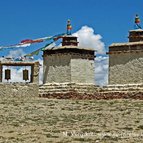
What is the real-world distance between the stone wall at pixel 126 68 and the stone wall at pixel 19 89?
684 cm

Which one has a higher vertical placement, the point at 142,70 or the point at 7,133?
the point at 142,70

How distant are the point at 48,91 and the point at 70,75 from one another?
8.18 ft

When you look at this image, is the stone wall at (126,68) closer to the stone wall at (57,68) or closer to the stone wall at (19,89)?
the stone wall at (57,68)

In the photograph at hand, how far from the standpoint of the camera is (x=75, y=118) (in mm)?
22469

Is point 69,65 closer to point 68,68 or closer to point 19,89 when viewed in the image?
point 68,68

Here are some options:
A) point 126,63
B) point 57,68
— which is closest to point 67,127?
point 126,63

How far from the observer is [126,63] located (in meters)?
39.5

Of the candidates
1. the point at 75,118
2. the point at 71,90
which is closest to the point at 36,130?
the point at 75,118

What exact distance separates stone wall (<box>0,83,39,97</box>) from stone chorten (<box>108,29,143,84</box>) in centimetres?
691

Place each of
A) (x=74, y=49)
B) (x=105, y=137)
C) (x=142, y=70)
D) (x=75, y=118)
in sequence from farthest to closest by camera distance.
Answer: (x=74, y=49) → (x=142, y=70) → (x=75, y=118) → (x=105, y=137)

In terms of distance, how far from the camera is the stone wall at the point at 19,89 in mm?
38344

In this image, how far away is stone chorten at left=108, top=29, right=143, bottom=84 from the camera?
128 ft

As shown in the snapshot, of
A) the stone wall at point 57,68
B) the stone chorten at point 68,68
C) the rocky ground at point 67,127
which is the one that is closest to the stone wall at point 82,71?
the stone chorten at point 68,68

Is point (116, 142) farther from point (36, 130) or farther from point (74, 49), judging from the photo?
point (74, 49)
